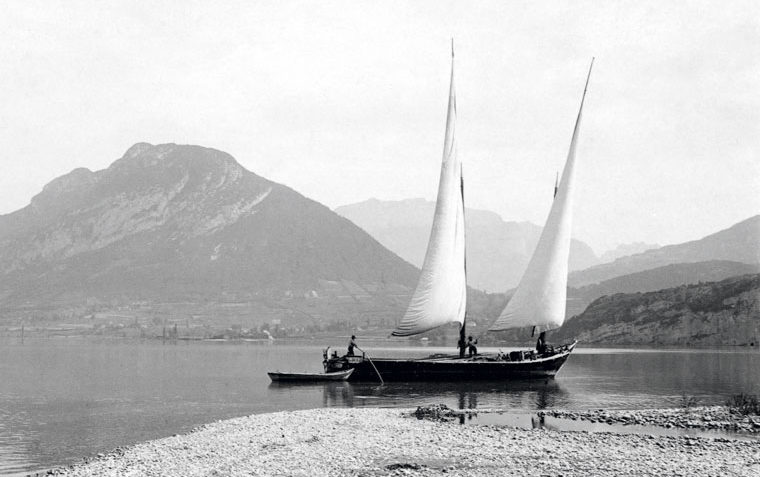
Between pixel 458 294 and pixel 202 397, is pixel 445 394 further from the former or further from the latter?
pixel 202 397

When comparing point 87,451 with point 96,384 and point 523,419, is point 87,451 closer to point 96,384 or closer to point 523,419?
point 523,419

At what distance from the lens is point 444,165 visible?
61875mm

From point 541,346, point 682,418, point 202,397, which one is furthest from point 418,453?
point 541,346

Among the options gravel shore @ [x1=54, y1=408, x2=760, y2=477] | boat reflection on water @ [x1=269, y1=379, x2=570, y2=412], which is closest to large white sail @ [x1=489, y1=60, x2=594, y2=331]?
boat reflection on water @ [x1=269, y1=379, x2=570, y2=412]

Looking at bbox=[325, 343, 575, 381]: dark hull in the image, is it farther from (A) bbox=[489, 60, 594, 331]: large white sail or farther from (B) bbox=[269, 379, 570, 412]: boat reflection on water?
(A) bbox=[489, 60, 594, 331]: large white sail

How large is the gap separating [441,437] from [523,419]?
9.29 metres

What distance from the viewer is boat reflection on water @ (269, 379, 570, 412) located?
47.7m

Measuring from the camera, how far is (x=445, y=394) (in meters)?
54.2

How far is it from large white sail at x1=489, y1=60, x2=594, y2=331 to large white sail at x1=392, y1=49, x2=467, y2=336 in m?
4.65

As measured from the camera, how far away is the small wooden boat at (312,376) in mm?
63344

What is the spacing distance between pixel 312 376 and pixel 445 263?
1484 centimetres

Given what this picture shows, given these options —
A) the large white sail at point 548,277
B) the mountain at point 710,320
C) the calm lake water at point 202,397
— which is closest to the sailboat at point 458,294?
the large white sail at point 548,277

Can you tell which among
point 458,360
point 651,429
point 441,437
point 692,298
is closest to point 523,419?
point 651,429

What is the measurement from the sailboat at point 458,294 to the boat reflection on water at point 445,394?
3.79 feet
